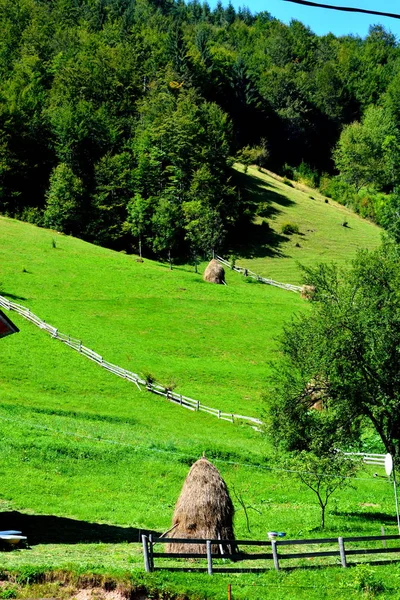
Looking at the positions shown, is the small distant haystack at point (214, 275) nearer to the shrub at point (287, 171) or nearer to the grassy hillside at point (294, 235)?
the grassy hillside at point (294, 235)

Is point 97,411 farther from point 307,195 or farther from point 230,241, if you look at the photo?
point 307,195

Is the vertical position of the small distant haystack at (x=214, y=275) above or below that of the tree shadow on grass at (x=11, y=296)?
above

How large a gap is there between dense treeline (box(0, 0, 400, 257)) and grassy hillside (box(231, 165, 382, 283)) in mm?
4290

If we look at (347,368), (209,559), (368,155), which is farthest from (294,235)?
(209,559)

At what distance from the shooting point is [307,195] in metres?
130

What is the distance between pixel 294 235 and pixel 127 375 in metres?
61.2

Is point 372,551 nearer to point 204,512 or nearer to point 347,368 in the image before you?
point 204,512

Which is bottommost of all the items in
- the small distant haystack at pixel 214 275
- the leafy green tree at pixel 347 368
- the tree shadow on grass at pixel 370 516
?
the tree shadow on grass at pixel 370 516

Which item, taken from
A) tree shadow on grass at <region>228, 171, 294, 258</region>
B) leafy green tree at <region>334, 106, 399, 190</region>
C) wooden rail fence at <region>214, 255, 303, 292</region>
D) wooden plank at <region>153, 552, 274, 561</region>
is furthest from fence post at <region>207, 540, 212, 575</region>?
leafy green tree at <region>334, 106, 399, 190</region>

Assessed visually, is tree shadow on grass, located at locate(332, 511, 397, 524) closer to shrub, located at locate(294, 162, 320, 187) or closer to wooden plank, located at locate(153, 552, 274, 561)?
wooden plank, located at locate(153, 552, 274, 561)

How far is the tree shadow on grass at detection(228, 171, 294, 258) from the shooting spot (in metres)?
103

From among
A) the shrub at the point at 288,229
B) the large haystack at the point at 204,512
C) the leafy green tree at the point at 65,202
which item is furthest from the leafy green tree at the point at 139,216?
the large haystack at the point at 204,512

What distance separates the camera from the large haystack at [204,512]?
72.2 ft

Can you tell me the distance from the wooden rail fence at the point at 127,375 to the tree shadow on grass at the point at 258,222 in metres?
46.2
